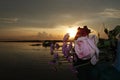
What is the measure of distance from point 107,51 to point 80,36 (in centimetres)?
18

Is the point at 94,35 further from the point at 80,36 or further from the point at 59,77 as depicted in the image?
the point at 59,77

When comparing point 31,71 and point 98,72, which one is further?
point 31,71

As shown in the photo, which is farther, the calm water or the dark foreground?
the calm water

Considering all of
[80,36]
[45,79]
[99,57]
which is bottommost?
[45,79]

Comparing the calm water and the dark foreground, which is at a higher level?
the dark foreground

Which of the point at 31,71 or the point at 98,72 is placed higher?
the point at 98,72

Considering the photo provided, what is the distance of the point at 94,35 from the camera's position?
1.53 metres

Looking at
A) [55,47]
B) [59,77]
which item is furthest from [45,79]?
[55,47]

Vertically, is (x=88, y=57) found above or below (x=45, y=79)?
above

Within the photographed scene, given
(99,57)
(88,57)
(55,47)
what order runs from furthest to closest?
(55,47)
(99,57)
(88,57)

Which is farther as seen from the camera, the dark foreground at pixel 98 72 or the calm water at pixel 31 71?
the calm water at pixel 31 71

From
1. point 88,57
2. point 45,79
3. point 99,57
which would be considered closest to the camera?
point 88,57

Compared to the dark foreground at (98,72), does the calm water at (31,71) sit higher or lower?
lower

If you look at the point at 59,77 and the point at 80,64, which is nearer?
the point at 80,64
